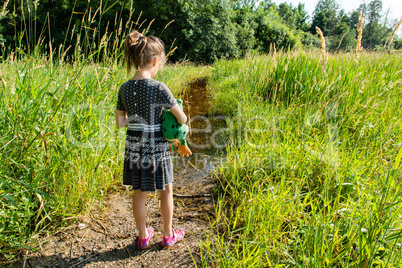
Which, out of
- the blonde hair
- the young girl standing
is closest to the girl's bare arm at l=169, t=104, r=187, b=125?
the young girl standing

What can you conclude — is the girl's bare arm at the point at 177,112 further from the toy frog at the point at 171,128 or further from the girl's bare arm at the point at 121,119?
the girl's bare arm at the point at 121,119

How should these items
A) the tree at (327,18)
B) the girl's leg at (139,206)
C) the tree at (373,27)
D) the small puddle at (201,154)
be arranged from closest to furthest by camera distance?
1. the girl's leg at (139,206)
2. the small puddle at (201,154)
3. the tree at (373,27)
4. the tree at (327,18)

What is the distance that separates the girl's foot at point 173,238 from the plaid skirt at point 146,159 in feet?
1.27

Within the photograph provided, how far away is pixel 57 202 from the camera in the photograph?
1.69 m

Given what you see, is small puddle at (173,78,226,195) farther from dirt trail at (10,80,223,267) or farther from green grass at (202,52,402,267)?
green grass at (202,52,402,267)

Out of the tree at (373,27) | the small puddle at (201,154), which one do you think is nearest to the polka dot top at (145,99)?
the small puddle at (201,154)

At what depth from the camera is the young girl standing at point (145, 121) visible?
1478 millimetres

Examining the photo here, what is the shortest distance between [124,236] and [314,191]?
147 cm

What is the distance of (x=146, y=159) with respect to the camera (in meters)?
1.54

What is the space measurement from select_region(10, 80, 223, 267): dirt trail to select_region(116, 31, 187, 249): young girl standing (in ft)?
0.38

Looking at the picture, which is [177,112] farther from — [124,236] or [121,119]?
[124,236]

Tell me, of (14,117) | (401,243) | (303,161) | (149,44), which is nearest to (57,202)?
(14,117)

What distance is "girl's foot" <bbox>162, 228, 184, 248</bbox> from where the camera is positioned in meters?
1.64

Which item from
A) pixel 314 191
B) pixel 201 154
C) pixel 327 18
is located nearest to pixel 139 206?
pixel 314 191
